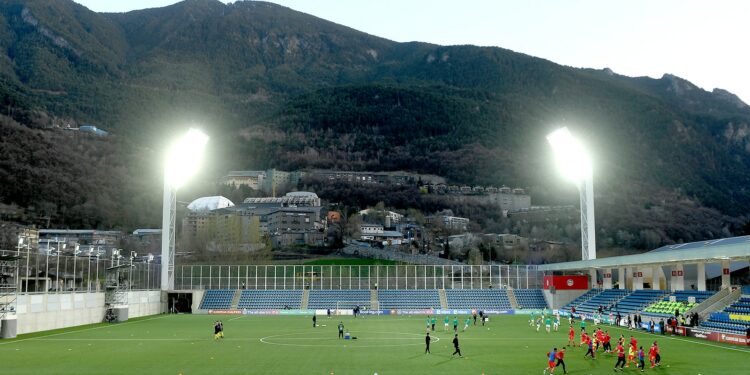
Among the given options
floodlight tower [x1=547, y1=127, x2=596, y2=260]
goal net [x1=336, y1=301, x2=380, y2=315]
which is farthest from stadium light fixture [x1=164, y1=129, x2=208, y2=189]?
floodlight tower [x1=547, y1=127, x2=596, y2=260]

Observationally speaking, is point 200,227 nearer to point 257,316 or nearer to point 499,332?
point 257,316

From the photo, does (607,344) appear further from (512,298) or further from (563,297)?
(512,298)

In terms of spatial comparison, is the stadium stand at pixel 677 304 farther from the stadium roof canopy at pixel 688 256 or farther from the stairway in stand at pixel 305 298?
the stairway in stand at pixel 305 298

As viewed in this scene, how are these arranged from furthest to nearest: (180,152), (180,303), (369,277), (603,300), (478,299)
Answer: (369,277) < (478,299) < (180,303) < (180,152) < (603,300)

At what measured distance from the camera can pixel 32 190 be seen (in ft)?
544

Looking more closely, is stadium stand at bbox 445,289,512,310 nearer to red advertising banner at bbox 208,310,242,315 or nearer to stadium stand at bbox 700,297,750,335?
red advertising banner at bbox 208,310,242,315

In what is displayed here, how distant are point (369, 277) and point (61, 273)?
3822cm

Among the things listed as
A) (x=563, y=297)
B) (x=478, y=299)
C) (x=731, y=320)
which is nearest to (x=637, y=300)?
(x=731, y=320)

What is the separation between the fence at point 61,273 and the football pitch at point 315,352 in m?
3.64

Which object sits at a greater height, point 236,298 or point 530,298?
point 236,298

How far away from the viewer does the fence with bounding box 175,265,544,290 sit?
279 ft

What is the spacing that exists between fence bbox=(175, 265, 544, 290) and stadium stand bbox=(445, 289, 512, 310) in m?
1.38

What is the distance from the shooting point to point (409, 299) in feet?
272

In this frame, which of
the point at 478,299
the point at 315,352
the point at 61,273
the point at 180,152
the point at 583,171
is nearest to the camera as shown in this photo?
the point at 315,352
